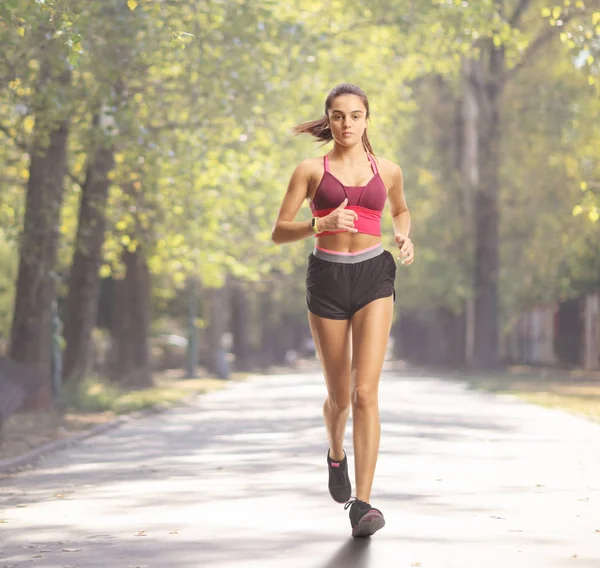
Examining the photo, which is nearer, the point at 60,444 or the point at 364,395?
the point at 364,395

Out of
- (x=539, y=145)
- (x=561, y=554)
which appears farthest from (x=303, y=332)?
(x=561, y=554)

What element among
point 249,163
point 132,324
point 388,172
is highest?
point 249,163

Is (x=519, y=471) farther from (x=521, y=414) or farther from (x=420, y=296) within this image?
(x=420, y=296)

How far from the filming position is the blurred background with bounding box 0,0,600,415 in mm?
21156

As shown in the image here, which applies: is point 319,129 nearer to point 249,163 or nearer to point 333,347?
point 333,347

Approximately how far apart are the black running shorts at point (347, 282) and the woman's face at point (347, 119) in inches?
25.1

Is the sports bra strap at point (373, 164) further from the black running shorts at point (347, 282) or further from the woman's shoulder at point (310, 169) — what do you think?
the black running shorts at point (347, 282)

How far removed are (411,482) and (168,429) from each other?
30.4 ft

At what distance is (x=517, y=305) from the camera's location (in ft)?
184

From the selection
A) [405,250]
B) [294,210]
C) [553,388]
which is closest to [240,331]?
[553,388]

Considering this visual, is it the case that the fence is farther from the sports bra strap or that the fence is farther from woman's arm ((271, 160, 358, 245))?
woman's arm ((271, 160, 358, 245))

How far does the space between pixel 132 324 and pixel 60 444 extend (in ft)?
65.8

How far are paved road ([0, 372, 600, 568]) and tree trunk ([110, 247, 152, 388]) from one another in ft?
55.0

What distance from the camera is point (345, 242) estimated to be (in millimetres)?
8477
